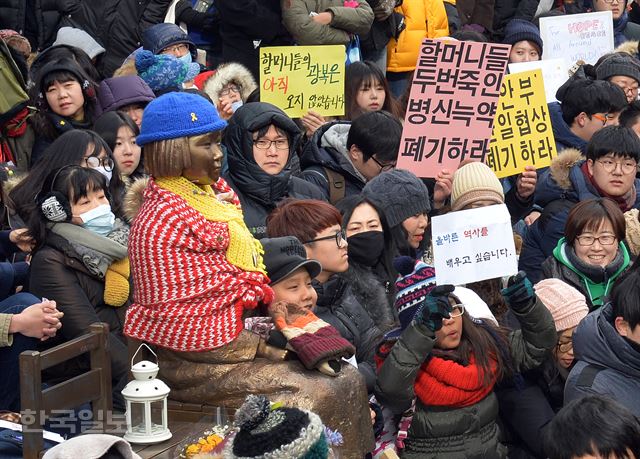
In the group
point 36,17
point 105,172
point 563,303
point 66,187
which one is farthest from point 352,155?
point 36,17

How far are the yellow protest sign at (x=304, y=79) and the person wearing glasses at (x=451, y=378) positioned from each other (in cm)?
352

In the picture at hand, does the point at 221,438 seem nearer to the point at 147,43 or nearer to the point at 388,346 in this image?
the point at 388,346

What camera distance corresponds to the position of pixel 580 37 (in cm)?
1246

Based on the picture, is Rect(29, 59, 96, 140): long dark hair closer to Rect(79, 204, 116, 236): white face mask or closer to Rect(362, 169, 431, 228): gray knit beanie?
Rect(79, 204, 116, 236): white face mask

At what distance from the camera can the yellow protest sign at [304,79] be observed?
968 cm

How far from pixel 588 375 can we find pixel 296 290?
1415 mm

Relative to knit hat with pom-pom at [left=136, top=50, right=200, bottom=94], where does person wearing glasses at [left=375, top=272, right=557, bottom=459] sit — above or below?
below

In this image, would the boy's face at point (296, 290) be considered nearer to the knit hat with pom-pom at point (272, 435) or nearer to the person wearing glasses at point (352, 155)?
the knit hat with pom-pom at point (272, 435)

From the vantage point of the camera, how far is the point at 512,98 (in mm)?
9289

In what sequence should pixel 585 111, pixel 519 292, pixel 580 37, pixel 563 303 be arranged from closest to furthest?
pixel 519 292
pixel 563 303
pixel 585 111
pixel 580 37

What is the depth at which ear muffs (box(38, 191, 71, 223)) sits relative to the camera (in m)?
6.51

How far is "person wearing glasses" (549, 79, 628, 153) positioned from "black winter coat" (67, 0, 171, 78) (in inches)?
142

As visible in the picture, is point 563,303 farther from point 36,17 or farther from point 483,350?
point 36,17

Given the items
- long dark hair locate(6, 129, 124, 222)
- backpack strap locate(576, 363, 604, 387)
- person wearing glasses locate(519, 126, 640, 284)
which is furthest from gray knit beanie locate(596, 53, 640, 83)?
backpack strap locate(576, 363, 604, 387)
